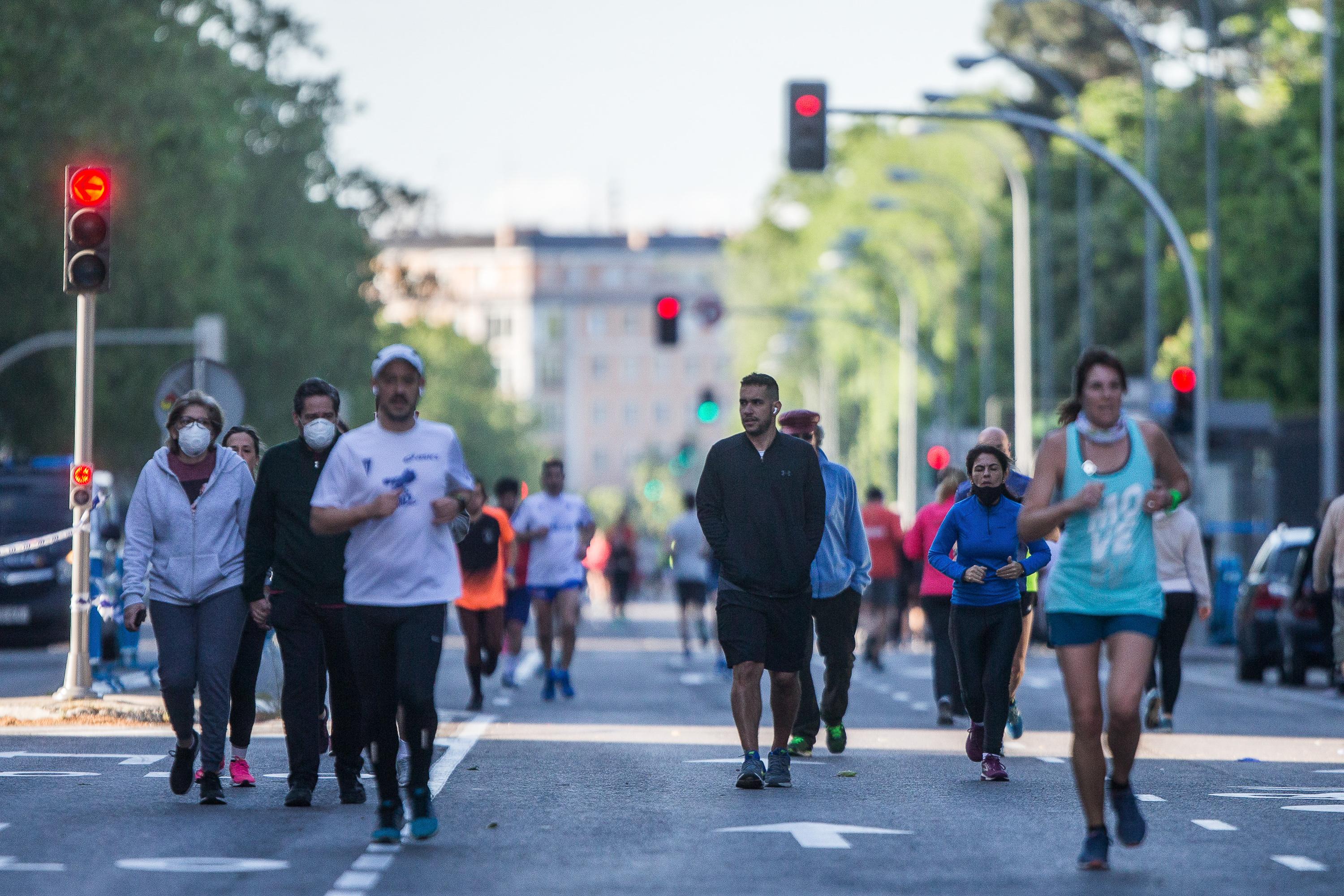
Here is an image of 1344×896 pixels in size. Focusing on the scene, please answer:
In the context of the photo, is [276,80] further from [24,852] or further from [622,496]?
[622,496]

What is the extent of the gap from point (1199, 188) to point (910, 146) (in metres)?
22.3

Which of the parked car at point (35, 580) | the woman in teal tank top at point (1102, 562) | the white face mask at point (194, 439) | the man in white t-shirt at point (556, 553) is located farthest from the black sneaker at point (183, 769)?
the parked car at point (35, 580)

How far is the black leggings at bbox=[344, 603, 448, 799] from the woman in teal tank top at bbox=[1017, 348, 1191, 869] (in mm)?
2284

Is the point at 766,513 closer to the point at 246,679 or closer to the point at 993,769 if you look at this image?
the point at 993,769

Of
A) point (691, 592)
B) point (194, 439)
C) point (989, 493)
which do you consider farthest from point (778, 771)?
point (691, 592)

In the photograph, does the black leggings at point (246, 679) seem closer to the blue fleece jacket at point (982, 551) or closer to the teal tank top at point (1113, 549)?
the blue fleece jacket at point (982, 551)

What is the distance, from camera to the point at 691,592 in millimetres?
30984

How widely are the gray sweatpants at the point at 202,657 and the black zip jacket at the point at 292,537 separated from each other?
1.57 ft

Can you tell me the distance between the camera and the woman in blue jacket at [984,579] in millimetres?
14172

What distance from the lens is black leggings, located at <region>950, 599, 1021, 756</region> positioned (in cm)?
1409

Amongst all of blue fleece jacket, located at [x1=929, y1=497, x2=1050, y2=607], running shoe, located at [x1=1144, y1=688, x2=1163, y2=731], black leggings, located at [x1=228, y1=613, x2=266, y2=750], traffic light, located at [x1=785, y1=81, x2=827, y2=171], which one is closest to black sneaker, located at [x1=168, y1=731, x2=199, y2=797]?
black leggings, located at [x1=228, y1=613, x2=266, y2=750]

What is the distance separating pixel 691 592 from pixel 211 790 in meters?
19.1

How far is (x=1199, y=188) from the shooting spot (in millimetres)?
56812

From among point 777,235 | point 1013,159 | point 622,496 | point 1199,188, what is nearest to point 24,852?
point 1199,188
